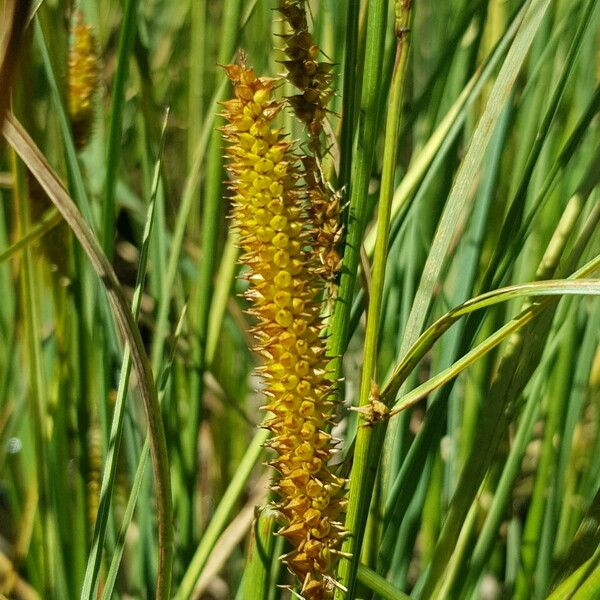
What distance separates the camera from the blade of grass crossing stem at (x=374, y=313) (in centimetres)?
47

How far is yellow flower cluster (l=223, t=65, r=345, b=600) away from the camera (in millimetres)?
448

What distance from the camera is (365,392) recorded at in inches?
19.9

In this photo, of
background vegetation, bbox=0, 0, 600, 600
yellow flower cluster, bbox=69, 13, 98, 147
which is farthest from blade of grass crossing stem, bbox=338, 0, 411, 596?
yellow flower cluster, bbox=69, 13, 98, 147

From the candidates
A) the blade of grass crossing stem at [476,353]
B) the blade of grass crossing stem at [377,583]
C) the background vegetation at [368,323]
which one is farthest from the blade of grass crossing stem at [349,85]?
the blade of grass crossing stem at [377,583]

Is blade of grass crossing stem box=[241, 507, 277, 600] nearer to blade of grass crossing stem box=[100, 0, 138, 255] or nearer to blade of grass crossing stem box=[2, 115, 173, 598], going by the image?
blade of grass crossing stem box=[2, 115, 173, 598]

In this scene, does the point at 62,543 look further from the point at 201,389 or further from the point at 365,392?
the point at 365,392

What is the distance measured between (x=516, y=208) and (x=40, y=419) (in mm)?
480

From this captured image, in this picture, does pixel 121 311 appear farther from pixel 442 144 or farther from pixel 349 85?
pixel 442 144

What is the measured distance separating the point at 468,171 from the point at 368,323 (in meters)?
0.13

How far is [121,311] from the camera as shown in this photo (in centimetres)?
53

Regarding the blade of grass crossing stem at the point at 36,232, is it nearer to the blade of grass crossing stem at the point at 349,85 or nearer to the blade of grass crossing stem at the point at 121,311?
the blade of grass crossing stem at the point at 121,311

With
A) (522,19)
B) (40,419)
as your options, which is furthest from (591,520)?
(40,419)

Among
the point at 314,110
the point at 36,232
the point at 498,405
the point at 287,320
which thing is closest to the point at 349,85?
the point at 314,110

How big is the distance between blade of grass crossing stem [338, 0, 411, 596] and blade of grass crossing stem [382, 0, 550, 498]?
0.26 ft
